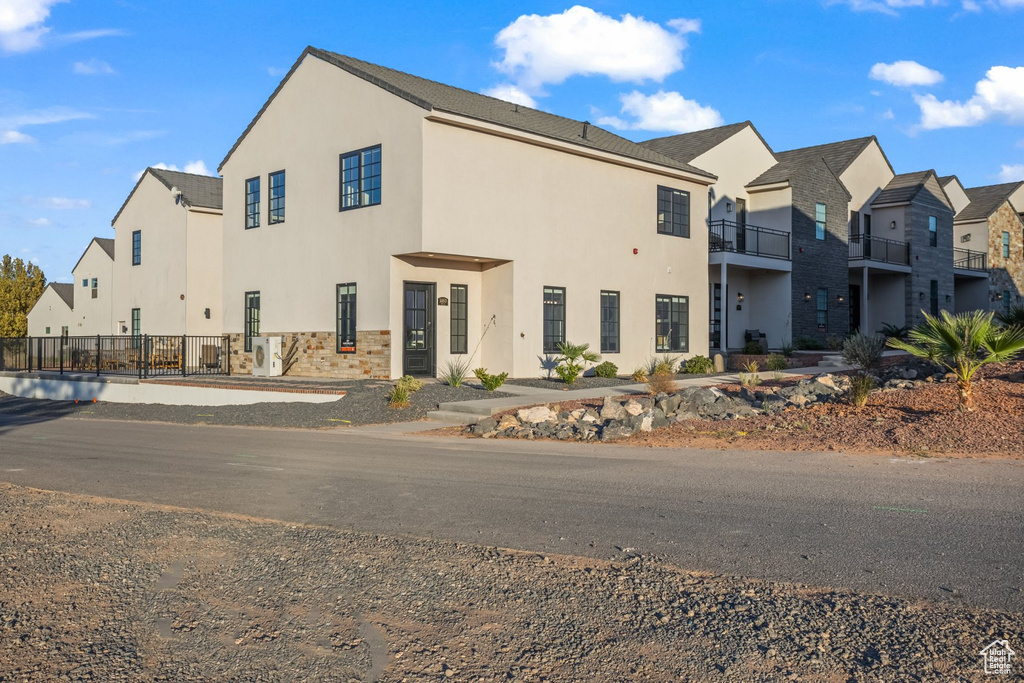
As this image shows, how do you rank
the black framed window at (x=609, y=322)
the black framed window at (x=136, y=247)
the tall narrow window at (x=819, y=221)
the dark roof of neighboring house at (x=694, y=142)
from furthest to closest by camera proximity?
the black framed window at (x=136, y=247), the tall narrow window at (x=819, y=221), the dark roof of neighboring house at (x=694, y=142), the black framed window at (x=609, y=322)

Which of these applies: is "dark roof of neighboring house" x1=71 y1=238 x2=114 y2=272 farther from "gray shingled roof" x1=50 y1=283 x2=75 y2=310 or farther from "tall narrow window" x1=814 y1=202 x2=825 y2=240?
"tall narrow window" x1=814 y1=202 x2=825 y2=240

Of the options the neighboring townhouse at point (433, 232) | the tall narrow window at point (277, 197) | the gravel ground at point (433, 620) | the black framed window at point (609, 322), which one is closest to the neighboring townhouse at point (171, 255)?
the neighboring townhouse at point (433, 232)

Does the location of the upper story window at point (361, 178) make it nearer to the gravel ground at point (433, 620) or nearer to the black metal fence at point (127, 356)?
the black metal fence at point (127, 356)

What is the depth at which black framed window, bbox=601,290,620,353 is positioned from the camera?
79.8ft

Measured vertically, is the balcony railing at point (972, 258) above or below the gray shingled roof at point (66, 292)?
above

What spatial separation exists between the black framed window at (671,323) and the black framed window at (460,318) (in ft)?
21.5

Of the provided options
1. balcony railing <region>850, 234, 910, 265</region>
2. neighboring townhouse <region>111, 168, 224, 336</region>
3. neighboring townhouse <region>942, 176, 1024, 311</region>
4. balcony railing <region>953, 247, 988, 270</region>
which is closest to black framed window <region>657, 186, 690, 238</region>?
balcony railing <region>850, 234, 910, 265</region>

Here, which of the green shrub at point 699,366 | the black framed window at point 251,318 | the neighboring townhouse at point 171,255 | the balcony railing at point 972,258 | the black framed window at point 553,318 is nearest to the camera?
the black framed window at point 553,318

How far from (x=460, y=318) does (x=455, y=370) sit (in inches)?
58.8

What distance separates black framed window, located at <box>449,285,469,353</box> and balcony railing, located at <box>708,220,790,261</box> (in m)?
10.7

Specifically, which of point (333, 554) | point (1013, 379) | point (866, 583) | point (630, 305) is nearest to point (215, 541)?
point (333, 554)

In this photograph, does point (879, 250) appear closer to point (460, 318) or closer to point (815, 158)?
point (815, 158)
